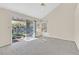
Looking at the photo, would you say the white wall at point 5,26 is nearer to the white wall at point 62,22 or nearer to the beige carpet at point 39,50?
the beige carpet at point 39,50

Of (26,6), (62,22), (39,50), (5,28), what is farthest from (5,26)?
(62,22)

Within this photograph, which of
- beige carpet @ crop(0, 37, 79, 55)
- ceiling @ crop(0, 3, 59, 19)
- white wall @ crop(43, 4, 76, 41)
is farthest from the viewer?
white wall @ crop(43, 4, 76, 41)

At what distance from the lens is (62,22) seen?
338 inches

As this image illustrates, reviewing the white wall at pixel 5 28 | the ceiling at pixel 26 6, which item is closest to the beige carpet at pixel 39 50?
the white wall at pixel 5 28

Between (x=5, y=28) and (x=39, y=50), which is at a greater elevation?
(x=5, y=28)

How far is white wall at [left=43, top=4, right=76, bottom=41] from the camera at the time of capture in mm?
7925

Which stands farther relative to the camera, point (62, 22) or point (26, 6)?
point (62, 22)

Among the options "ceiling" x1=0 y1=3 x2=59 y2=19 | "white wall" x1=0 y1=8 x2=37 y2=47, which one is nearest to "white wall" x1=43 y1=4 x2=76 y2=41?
"ceiling" x1=0 y1=3 x2=59 y2=19

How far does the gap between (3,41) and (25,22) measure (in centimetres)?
477

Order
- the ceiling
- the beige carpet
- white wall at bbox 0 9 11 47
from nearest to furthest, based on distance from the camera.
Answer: the beige carpet < the ceiling < white wall at bbox 0 9 11 47

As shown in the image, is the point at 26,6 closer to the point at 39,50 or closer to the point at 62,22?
the point at 39,50

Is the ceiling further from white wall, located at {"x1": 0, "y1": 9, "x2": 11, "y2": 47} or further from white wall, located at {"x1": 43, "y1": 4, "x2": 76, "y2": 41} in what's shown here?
white wall, located at {"x1": 43, "y1": 4, "x2": 76, "y2": 41}

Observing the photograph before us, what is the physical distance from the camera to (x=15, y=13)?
6.46 metres
